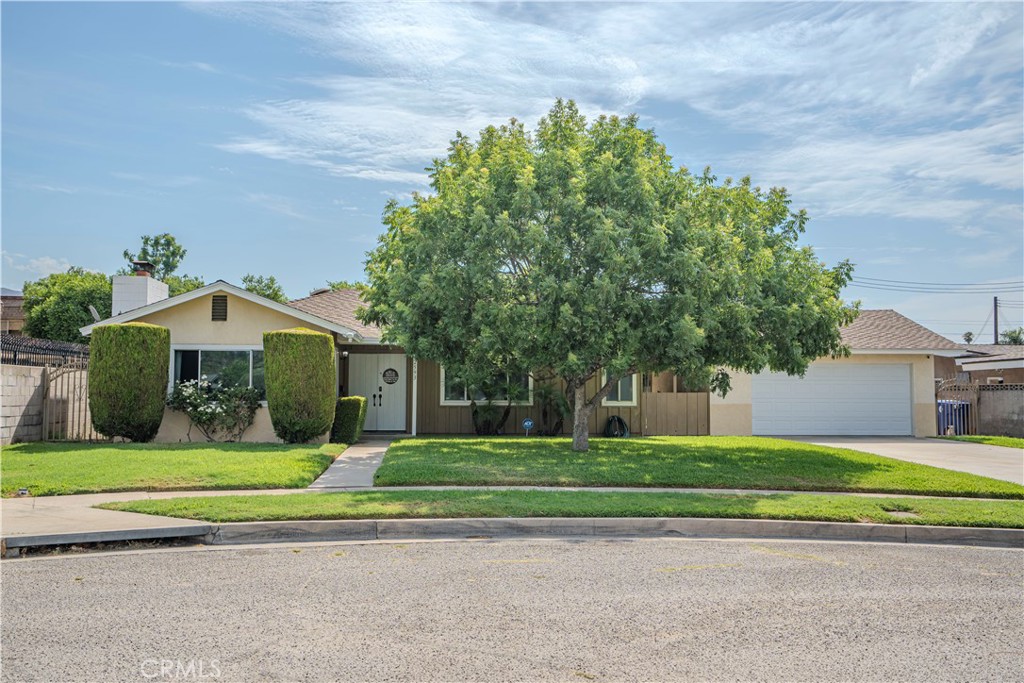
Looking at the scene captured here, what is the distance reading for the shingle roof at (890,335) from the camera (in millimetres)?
22189

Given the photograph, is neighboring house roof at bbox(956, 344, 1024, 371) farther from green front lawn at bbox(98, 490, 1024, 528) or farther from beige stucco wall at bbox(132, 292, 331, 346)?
beige stucco wall at bbox(132, 292, 331, 346)

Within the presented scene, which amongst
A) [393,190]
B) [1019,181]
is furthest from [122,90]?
[1019,181]

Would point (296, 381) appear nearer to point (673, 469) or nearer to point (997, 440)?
point (673, 469)

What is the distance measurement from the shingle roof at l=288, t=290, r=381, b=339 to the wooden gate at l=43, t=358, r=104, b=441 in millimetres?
5396

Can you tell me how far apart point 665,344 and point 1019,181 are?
9.96 metres

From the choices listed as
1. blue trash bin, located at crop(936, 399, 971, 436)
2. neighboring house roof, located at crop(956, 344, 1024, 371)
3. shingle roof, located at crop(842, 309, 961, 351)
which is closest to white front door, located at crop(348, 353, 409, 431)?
shingle roof, located at crop(842, 309, 961, 351)

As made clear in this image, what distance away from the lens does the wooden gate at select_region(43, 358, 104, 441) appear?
16438mm

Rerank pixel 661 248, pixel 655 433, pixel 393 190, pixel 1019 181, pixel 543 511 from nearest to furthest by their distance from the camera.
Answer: pixel 543 511 < pixel 661 248 < pixel 1019 181 < pixel 393 190 < pixel 655 433

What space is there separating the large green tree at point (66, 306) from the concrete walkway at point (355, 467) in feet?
86.7

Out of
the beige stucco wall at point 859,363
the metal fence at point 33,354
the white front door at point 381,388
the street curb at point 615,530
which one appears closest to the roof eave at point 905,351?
the beige stucco wall at point 859,363

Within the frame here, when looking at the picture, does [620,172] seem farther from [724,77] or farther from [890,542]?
[890,542]

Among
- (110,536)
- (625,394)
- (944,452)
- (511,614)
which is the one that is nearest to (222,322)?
(625,394)

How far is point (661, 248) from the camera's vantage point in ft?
44.2

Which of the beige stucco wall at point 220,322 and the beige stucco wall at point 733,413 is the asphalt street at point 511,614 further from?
the beige stucco wall at point 733,413
